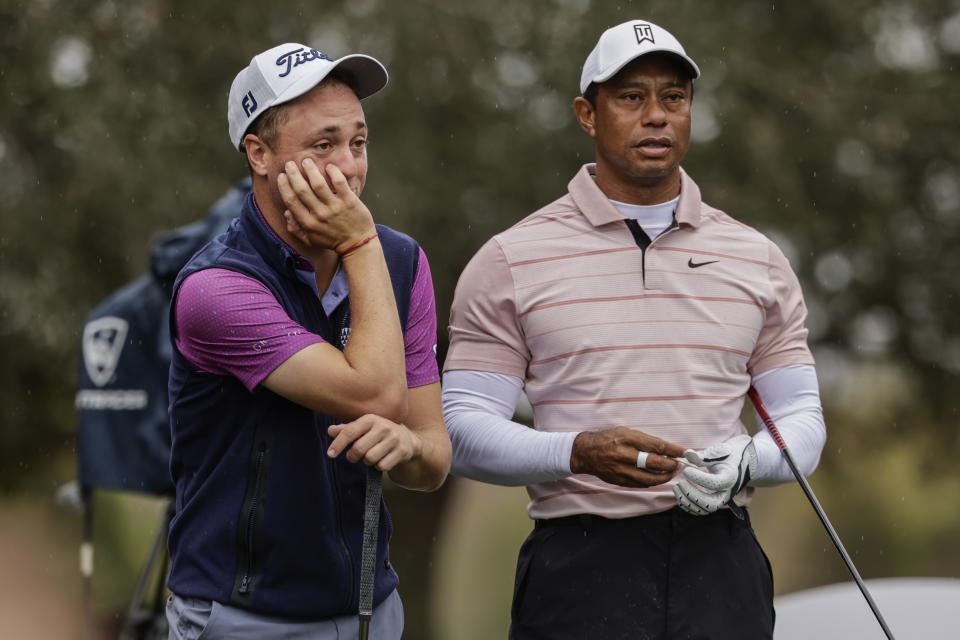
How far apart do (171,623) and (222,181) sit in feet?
17.7

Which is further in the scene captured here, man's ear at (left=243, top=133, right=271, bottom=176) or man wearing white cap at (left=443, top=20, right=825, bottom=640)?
man wearing white cap at (left=443, top=20, right=825, bottom=640)

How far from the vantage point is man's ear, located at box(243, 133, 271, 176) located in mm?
2865

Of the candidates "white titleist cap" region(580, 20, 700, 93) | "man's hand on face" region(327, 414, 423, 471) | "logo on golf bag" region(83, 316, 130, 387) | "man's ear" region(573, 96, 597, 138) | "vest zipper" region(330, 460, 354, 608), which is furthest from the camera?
"logo on golf bag" region(83, 316, 130, 387)

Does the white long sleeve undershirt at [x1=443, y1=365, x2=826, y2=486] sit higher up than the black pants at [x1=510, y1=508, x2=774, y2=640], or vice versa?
the white long sleeve undershirt at [x1=443, y1=365, x2=826, y2=486]

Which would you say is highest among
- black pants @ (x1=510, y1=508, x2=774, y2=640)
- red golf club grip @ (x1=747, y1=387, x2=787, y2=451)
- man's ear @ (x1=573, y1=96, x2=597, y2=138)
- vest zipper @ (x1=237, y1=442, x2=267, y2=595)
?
man's ear @ (x1=573, y1=96, x2=597, y2=138)

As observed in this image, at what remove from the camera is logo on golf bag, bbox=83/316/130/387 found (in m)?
5.34

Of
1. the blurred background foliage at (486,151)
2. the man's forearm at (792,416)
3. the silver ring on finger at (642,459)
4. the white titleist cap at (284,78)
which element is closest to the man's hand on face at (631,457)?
the silver ring on finger at (642,459)

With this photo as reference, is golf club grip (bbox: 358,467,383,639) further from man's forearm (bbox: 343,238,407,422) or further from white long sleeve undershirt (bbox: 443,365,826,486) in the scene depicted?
white long sleeve undershirt (bbox: 443,365,826,486)

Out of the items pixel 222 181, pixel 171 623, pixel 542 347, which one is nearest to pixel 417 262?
pixel 542 347

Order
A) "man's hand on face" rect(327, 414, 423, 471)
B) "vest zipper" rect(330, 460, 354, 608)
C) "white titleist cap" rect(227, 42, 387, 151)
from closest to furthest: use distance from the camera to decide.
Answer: "man's hand on face" rect(327, 414, 423, 471)
"vest zipper" rect(330, 460, 354, 608)
"white titleist cap" rect(227, 42, 387, 151)

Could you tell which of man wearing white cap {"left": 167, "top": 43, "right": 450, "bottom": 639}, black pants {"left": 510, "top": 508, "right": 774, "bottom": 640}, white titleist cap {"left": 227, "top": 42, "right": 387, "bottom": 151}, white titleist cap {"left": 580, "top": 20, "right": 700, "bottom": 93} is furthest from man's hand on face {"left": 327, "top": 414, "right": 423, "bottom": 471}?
white titleist cap {"left": 580, "top": 20, "right": 700, "bottom": 93}

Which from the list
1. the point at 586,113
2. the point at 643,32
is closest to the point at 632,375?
Result: the point at 586,113

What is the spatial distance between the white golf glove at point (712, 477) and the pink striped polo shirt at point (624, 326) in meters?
0.18

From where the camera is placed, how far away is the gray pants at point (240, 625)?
262 cm
